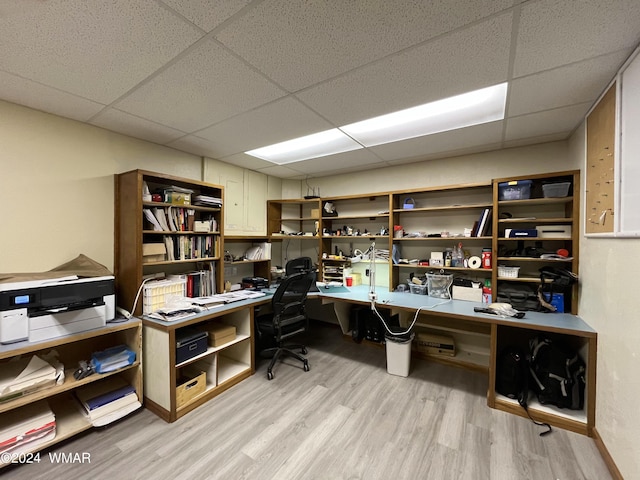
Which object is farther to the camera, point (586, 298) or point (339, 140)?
point (339, 140)

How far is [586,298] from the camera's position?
212 centimetres

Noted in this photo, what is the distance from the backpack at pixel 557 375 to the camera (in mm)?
2062

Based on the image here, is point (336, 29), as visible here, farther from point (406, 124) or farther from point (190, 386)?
point (190, 386)

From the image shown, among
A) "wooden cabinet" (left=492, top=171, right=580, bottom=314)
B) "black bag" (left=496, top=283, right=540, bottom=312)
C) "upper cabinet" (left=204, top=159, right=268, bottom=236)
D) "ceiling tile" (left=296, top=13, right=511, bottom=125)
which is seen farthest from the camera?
"upper cabinet" (left=204, top=159, right=268, bottom=236)

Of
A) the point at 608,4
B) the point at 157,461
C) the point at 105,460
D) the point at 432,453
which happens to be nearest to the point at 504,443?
the point at 432,453

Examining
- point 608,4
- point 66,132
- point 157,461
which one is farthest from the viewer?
point 66,132

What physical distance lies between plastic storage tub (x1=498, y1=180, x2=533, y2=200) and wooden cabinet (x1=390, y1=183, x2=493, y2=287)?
0.15 m

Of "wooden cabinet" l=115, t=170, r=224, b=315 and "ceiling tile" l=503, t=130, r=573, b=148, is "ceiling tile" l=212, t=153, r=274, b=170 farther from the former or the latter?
"ceiling tile" l=503, t=130, r=573, b=148

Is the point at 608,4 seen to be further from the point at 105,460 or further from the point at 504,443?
the point at 105,460

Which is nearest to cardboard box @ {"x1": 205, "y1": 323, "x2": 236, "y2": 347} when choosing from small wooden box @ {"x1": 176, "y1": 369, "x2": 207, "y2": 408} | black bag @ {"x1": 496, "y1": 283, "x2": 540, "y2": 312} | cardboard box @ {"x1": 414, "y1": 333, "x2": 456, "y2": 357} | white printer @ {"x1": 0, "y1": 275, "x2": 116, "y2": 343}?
small wooden box @ {"x1": 176, "y1": 369, "x2": 207, "y2": 408}

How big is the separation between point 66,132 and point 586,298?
14.7 ft

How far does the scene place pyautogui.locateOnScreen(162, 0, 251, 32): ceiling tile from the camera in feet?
3.56

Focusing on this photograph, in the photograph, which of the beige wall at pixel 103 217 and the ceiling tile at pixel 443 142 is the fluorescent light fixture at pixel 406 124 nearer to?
the ceiling tile at pixel 443 142

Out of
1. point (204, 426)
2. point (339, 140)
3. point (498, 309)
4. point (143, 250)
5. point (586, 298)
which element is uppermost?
point (339, 140)
